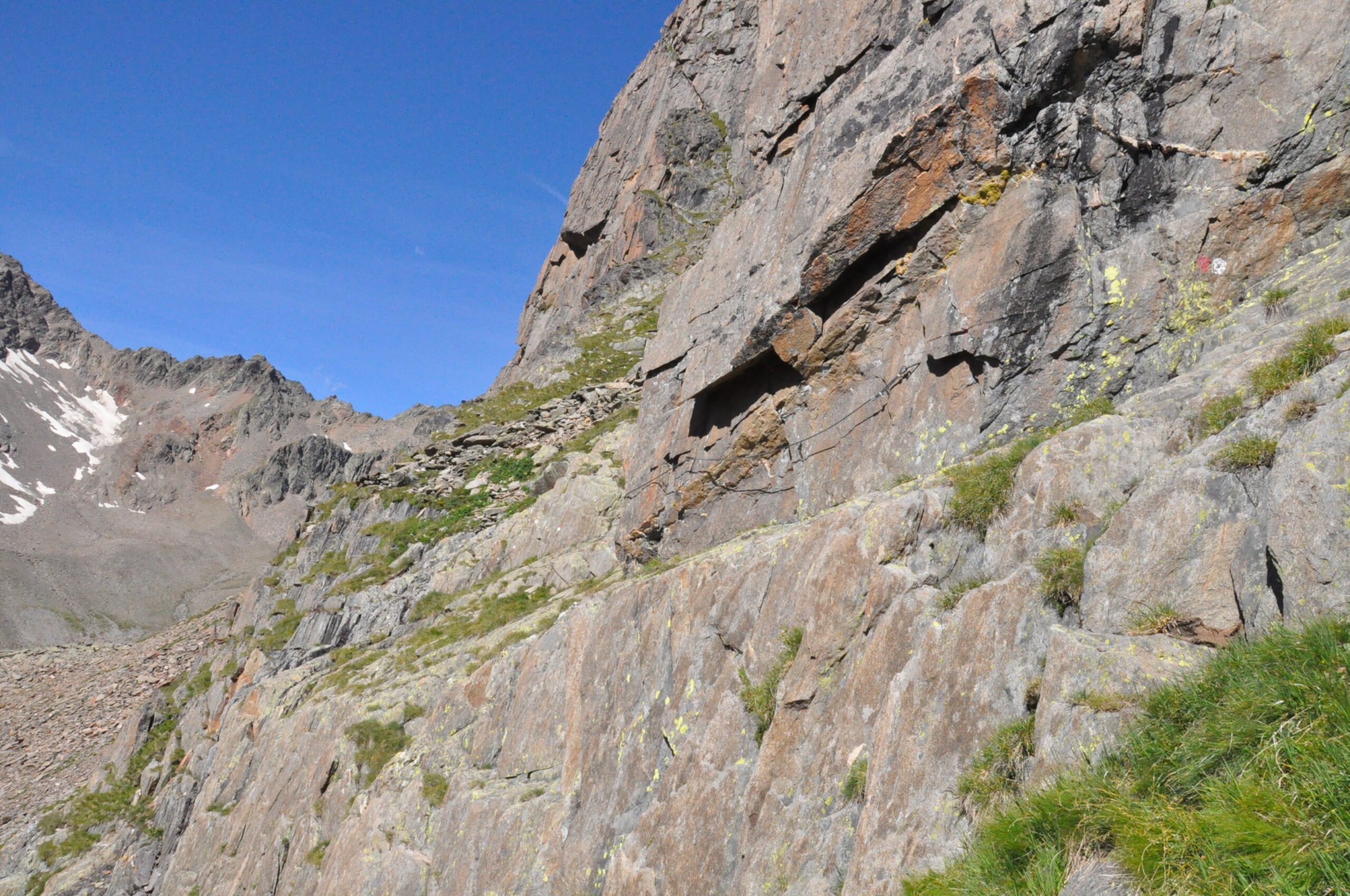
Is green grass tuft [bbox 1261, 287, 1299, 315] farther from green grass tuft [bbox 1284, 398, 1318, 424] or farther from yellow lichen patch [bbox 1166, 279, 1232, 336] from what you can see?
green grass tuft [bbox 1284, 398, 1318, 424]

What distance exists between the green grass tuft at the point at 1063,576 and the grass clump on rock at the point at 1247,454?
1350 millimetres

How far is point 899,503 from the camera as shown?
30.6ft

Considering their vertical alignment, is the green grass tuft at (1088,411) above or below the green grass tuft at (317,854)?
above

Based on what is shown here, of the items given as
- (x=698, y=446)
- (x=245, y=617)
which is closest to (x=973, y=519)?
(x=698, y=446)

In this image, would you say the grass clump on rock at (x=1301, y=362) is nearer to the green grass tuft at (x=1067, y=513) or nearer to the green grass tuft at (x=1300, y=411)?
the green grass tuft at (x=1300, y=411)

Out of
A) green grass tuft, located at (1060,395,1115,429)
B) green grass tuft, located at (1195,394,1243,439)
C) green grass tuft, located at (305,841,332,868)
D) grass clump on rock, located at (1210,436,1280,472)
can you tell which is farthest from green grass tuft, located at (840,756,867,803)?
green grass tuft, located at (305,841,332,868)

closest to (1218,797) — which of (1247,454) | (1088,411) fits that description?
(1247,454)

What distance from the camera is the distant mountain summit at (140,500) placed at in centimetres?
12100

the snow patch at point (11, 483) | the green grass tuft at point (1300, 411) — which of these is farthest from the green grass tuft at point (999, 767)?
the snow patch at point (11, 483)

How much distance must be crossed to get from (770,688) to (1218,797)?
5.48 m

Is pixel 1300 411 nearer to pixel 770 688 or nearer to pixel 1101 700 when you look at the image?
pixel 1101 700

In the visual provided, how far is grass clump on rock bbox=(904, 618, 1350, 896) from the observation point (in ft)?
13.2

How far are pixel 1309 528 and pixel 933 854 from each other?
379 cm

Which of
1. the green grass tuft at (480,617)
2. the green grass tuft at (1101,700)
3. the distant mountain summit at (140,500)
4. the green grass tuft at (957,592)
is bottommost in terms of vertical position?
the green grass tuft at (1101,700)
